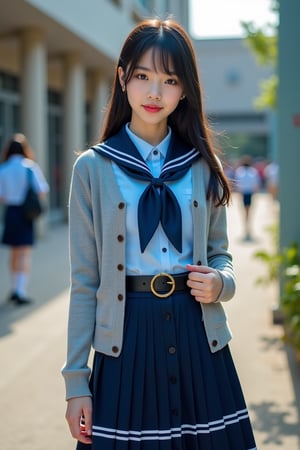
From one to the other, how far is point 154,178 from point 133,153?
0.11m

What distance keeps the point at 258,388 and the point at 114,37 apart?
606 inches

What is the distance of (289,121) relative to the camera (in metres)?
6.72

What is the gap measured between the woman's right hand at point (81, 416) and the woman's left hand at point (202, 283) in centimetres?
46

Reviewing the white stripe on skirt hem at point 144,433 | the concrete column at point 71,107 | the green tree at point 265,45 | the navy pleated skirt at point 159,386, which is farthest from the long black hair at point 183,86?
the concrete column at point 71,107

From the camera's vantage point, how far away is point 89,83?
22750 mm

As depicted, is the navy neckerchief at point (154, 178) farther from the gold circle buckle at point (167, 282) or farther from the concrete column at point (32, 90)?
the concrete column at point (32, 90)

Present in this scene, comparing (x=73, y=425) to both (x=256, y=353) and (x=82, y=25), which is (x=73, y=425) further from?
(x=82, y=25)

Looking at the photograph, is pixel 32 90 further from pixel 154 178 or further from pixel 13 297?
pixel 154 178

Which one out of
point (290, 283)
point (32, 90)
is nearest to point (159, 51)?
point (290, 283)

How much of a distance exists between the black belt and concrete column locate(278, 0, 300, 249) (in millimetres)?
4686

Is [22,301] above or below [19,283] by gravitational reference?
below

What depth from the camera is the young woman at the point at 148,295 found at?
218 cm

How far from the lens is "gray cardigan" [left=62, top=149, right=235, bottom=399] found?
2180mm

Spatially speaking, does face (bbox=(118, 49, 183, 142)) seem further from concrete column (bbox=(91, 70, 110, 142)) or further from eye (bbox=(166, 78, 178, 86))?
concrete column (bbox=(91, 70, 110, 142))
